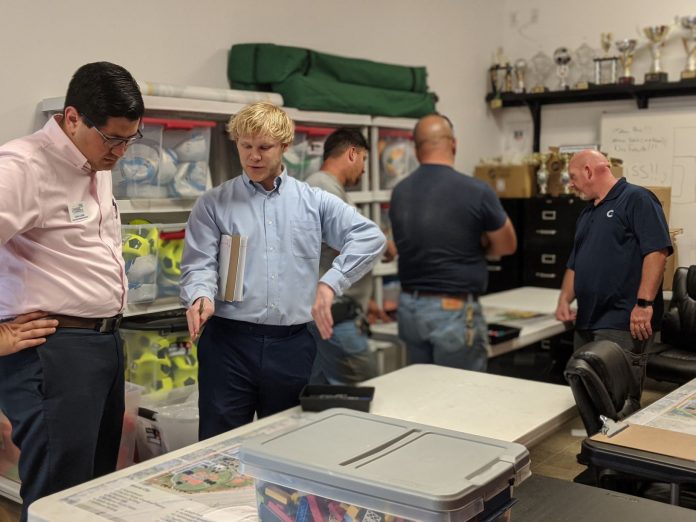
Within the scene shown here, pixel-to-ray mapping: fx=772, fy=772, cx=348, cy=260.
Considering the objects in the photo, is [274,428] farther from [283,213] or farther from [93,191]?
[93,191]

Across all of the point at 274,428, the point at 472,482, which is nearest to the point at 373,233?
the point at 274,428

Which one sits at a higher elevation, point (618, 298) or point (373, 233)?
point (373, 233)

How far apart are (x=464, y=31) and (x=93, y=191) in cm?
425

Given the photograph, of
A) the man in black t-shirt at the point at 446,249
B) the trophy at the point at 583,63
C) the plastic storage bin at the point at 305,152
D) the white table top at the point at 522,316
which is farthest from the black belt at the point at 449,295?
the trophy at the point at 583,63

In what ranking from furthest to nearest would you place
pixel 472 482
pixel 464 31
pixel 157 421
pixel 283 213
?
pixel 464 31
pixel 157 421
pixel 283 213
pixel 472 482

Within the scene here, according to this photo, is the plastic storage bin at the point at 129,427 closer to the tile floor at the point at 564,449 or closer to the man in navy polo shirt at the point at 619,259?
the tile floor at the point at 564,449

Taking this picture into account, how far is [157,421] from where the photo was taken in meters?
2.96

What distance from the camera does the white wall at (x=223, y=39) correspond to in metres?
3.26

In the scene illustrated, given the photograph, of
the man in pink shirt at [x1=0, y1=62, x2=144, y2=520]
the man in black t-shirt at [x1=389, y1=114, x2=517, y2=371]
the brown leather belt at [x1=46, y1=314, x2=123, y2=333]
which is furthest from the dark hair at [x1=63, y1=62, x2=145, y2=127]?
the man in black t-shirt at [x1=389, y1=114, x2=517, y2=371]

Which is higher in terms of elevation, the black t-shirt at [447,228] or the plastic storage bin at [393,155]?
the plastic storage bin at [393,155]

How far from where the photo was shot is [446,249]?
134 inches

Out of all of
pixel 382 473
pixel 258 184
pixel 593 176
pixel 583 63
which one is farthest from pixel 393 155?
pixel 382 473

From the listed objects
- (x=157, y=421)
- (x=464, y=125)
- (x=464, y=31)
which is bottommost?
(x=157, y=421)

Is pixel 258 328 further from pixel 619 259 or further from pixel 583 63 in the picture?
pixel 583 63
